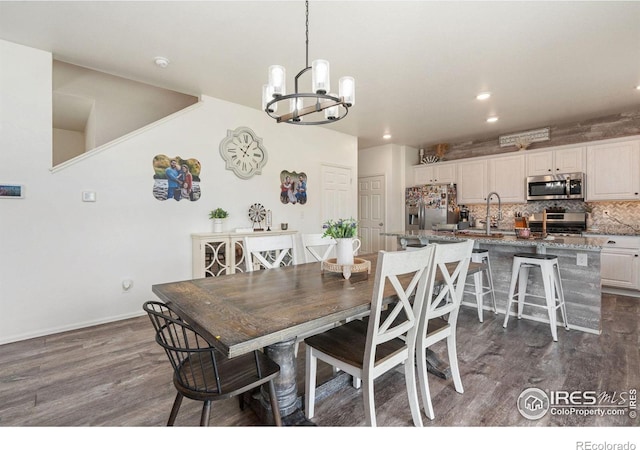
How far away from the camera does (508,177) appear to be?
16.7ft

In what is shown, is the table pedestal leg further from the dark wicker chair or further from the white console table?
the white console table

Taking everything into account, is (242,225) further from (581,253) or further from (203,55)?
(581,253)

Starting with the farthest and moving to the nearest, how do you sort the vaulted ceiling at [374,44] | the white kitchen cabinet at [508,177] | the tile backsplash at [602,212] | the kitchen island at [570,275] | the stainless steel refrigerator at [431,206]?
1. the stainless steel refrigerator at [431,206]
2. the white kitchen cabinet at [508,177]
3. the tile backsplash at [602,212]
4. the kitchen island at [570,275]
5. the vaulted ceiling at [374,44]

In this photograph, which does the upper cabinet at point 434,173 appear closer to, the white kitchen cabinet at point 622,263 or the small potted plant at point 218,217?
the white kitchen cabinet at point 622,263

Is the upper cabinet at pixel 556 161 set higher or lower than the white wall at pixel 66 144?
lower

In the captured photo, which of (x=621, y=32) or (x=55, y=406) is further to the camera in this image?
(x=621, y=32)

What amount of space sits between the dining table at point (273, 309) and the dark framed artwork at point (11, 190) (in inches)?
82.9

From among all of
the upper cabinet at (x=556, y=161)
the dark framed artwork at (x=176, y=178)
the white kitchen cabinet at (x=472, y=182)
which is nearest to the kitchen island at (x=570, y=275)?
the upper cabinet at (x=556, y=161)

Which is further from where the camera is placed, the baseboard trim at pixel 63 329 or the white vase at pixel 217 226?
the white vase at pixel 217 226

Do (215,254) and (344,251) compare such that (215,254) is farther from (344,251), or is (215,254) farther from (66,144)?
(66,144)

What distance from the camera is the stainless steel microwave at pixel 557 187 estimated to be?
4387mm

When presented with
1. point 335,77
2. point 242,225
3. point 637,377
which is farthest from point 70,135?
point 637,377

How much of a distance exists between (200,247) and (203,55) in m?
2.00
